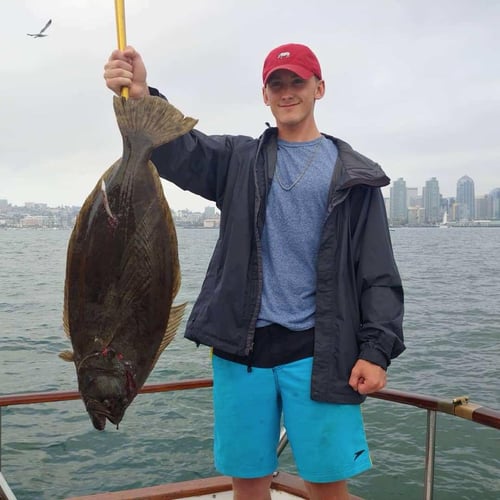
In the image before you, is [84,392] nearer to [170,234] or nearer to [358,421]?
[170,234]

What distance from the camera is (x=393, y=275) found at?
2.45 m

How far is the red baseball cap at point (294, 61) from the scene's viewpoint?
8.14 feet

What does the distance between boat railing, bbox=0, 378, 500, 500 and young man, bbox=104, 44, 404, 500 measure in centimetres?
56

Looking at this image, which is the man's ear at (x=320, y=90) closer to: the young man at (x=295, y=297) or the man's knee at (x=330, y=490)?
the young man at (x=295, y=297)

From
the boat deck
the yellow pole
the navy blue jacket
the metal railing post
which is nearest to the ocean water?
the boat deck

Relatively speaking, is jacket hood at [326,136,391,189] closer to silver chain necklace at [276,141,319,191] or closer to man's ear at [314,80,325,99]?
silver chain necklace at [276,141,319,191]

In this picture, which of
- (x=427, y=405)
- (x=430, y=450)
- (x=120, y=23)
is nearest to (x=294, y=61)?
(x=120, y=23)

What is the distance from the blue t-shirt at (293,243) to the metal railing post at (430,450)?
1063mm

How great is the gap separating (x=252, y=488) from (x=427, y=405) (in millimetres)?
1026

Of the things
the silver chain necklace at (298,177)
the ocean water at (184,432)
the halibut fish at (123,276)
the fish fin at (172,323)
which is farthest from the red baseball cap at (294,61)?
the ocean water at (184,432)

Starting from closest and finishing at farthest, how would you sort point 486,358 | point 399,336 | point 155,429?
1. point 399,336
2. point 155,429
3. point 486,358

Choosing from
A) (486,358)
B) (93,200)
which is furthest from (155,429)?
(486,358)

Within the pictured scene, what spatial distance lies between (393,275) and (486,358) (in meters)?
11.6

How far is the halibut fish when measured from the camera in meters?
2.04
